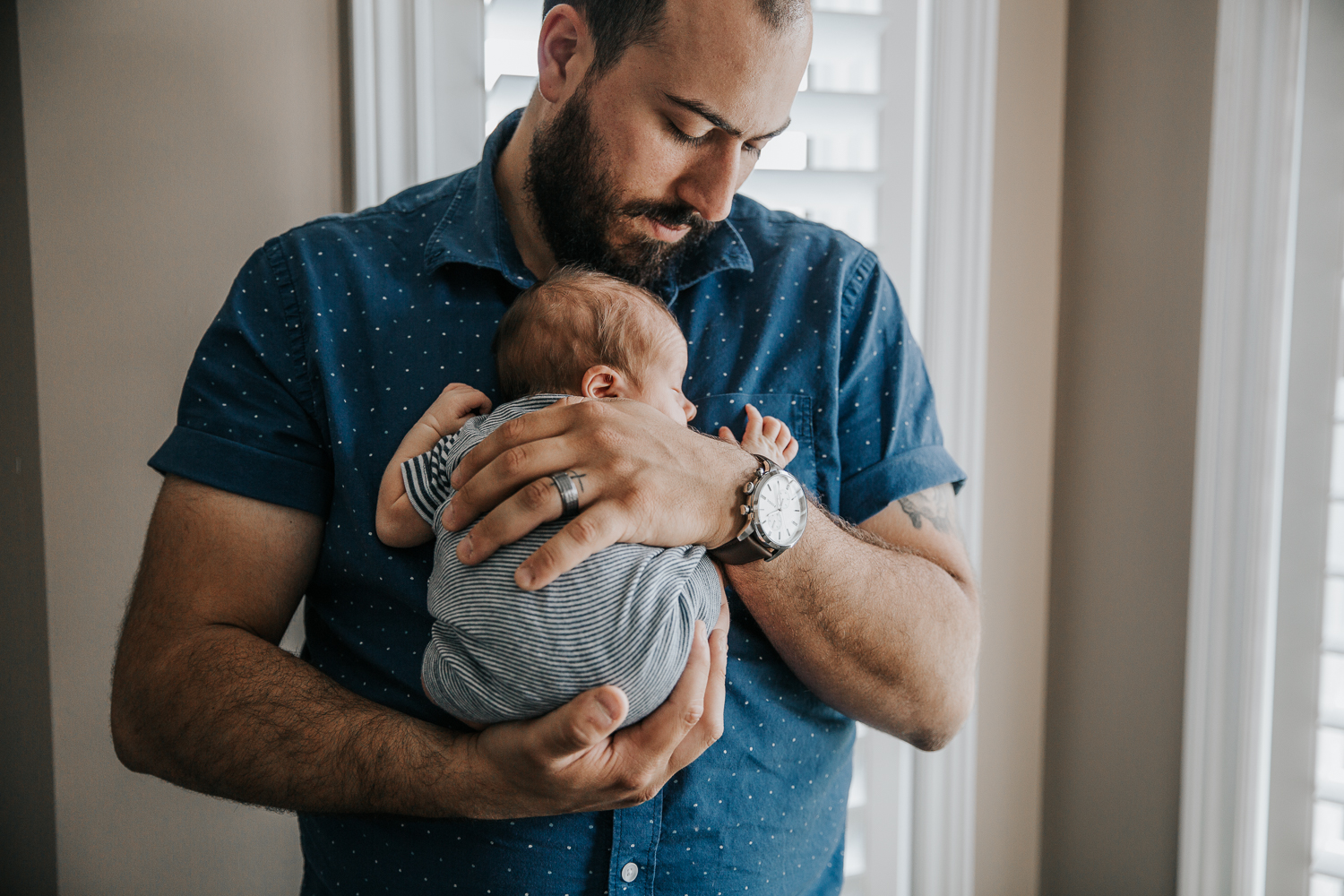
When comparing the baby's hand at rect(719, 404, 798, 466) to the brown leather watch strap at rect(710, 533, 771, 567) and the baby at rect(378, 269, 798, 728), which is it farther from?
the brown leather watch strap at rect(710, 533, 771, 567)

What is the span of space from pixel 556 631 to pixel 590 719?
3.5 inches

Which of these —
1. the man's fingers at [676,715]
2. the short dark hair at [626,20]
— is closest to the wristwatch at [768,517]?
the man's fingers at [676,715]

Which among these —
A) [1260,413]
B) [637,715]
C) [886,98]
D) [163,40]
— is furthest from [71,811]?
[1260,413]

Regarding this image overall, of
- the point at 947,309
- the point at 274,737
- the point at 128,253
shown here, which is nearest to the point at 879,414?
the point at 947,309

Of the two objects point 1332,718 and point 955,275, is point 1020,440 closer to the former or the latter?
point 955,275

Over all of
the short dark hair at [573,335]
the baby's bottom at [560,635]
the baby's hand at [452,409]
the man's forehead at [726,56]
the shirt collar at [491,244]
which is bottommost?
the baby's bottom at [560,635]

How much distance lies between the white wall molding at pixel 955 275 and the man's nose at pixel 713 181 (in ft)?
2.15

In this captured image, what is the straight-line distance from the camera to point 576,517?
0.86 meters

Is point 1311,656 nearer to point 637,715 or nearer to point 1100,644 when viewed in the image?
point 1100,644

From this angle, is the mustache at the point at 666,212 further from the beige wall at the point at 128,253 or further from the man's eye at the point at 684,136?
the beige wall at the point at 128,253

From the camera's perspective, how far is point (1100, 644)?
175cm

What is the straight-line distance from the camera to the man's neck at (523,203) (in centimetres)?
124

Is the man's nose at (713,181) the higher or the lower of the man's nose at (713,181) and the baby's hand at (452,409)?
the higher

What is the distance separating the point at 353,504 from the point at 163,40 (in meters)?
0.81
